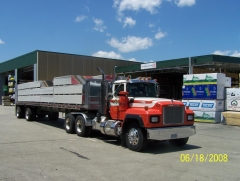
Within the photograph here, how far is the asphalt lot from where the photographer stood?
6201 mm

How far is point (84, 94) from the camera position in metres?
11.7

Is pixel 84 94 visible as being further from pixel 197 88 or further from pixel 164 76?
pixel 164 76

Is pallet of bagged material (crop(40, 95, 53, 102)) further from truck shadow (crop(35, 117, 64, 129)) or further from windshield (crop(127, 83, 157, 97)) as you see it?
windshield (crop(127, 83, 157, 97))

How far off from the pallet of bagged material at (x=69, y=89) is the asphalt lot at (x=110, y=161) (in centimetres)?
232

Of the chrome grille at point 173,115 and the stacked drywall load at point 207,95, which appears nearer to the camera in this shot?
the chrome grille at point 173,115

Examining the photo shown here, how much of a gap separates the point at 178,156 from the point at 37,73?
25217mm

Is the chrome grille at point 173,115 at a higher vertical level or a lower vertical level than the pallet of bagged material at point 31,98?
lower

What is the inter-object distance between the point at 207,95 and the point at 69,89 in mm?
10457

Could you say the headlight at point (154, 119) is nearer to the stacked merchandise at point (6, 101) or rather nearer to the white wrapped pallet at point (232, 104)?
the white wrapped pallet at point (232, 104)

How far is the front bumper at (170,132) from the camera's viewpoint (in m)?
8.37

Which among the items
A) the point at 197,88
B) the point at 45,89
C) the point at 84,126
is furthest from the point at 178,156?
the point at 197,88

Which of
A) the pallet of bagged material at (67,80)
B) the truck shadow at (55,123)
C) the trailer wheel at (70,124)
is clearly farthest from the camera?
the truck shadow at (55,123)

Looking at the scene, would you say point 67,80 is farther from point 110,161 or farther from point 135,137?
point 110,161

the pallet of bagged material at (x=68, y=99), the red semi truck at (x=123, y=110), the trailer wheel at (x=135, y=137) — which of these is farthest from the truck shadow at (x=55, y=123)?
the trailer wheel at (x=135, y=137)
